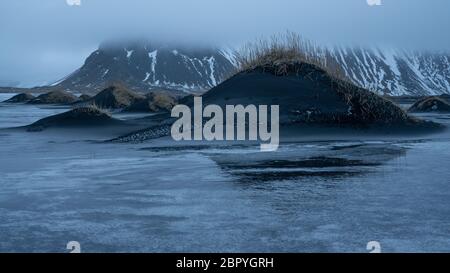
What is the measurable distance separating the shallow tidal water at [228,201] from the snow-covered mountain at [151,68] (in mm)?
124142

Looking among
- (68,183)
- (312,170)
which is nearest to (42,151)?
(68,183)

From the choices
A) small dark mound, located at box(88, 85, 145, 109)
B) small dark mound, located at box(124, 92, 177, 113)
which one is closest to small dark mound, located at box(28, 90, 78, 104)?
small dark mound, located at box(88, 85, 145, 109)

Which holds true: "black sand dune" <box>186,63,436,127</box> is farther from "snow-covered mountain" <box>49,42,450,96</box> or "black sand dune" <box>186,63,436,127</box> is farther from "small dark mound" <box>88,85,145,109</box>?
"snow-covered mountain" <box>49,42,450,96</box>

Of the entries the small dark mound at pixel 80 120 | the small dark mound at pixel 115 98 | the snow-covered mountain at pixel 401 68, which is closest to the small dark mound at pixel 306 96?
the small dark mound at pixel 80 120

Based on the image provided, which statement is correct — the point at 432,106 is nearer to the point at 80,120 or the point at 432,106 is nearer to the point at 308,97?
the point at 308,97

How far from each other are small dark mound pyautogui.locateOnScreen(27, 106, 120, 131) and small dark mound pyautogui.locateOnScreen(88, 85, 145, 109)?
16883mm

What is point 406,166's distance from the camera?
7.91m

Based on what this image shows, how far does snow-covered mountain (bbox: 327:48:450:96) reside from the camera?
448 feet

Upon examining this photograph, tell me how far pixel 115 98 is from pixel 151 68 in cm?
12806


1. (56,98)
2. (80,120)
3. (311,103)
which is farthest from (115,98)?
(311,103)

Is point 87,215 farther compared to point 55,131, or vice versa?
point 55,131
